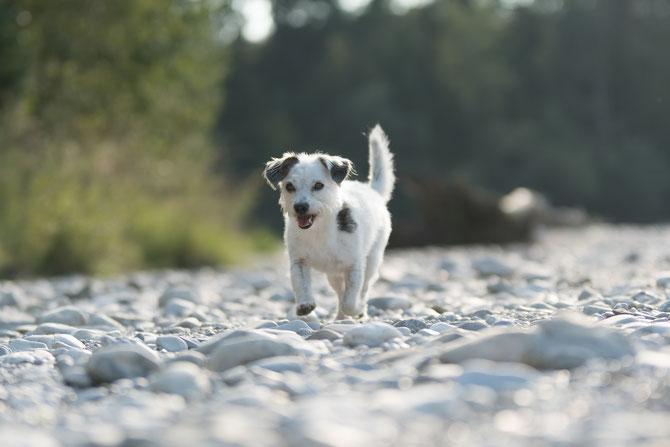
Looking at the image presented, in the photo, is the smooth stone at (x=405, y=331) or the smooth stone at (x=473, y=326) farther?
the smooth stone at (x=473, y=326)

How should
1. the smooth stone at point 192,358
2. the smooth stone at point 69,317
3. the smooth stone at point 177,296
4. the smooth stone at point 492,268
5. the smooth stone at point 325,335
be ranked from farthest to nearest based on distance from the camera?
the smooth stone at point 492,268, the smooth stone at point 177,296, the smooth stone at point 69,317, the smooth stone at point 325,335, the smooth stone at point 192,358

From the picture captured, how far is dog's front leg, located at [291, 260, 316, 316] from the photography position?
5887 mm

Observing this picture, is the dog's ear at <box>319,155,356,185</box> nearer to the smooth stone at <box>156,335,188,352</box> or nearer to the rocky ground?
the rocky ground

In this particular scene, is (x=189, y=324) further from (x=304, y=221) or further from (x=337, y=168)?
(x=337, y=168)

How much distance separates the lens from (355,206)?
615 cm

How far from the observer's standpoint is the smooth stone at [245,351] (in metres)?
4.02

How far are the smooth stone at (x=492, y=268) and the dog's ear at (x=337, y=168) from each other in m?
3.91

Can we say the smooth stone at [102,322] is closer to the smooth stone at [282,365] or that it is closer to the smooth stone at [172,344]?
the smooth stone at [172,344]

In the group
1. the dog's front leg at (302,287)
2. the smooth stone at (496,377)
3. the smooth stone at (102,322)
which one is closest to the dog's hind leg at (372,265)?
the dog's front leg at (302,287)

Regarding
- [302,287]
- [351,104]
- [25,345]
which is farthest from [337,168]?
[351,104]

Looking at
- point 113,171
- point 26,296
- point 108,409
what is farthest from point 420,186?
point 108,409

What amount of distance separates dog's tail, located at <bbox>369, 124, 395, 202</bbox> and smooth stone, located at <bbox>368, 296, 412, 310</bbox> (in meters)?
0.74

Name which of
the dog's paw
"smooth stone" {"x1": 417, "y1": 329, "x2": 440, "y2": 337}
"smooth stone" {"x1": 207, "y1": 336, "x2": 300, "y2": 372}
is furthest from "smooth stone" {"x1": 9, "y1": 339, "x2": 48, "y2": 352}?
"smooth stone" {"x1": 417, "y1": 329, "x2": 440, "y2": 337}

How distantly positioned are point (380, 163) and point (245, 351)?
3.47 meters
